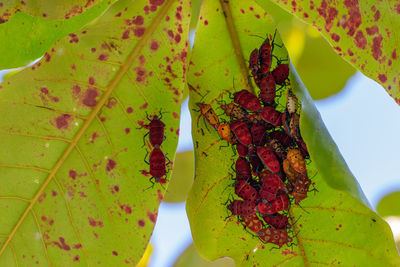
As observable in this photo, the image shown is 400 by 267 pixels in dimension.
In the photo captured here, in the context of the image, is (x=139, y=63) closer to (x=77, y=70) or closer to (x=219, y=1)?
(x=77, y=70)

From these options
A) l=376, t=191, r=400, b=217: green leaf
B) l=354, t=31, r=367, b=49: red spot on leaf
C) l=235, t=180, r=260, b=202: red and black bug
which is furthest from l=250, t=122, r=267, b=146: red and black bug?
l=376, t=191, r=400, b=217: green leaf

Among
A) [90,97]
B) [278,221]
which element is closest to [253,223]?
[278,221]

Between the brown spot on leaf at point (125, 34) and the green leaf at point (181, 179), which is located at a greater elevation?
the brown spot on leaf at point (125, 34)

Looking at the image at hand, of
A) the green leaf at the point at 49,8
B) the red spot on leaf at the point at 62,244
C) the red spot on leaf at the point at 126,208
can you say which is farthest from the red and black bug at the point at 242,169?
the green leaf at the point at 49,8

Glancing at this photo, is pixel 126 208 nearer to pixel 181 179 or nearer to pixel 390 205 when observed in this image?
pixel 181 179

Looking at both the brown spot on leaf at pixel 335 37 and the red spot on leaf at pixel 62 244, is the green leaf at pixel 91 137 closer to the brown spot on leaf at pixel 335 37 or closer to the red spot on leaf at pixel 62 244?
the red spot on leaf at pixel 62 244

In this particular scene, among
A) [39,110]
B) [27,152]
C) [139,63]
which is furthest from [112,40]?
[27,152]
